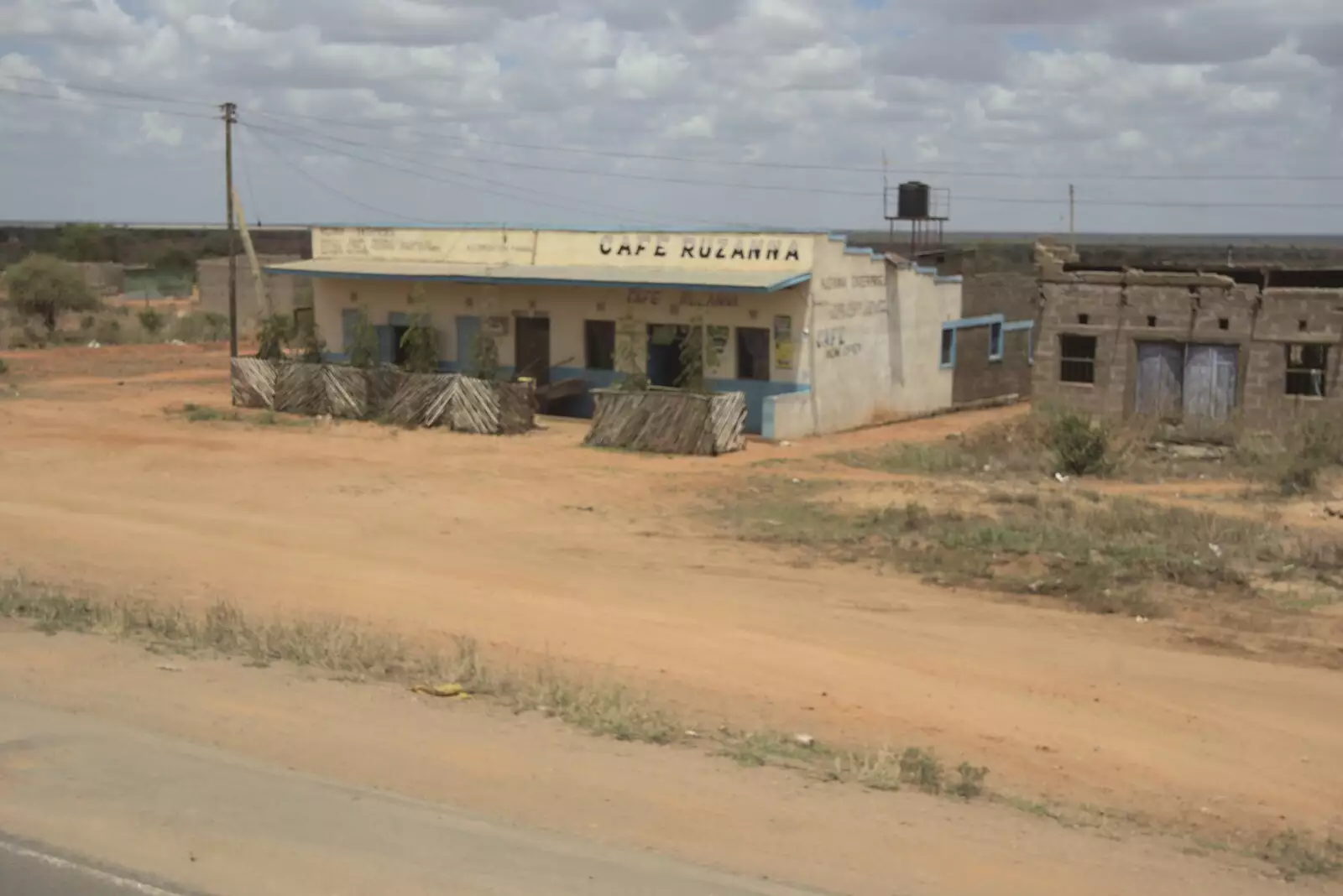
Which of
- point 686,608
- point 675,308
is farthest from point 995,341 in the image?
point 686,608

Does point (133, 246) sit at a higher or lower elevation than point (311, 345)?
higher

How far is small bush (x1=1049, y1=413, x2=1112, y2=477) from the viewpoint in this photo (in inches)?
895

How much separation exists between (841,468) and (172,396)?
1907 centimetres

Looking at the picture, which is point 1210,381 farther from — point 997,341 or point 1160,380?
point 997,341

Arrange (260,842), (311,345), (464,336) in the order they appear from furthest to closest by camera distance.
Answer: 1. (464,336)
2. (311,345)
3. (260,842)

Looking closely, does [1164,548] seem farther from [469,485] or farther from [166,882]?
[166,882]

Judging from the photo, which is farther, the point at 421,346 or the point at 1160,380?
the point at 421,346

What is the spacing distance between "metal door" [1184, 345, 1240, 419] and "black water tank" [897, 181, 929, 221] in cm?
1654

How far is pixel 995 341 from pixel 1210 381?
925cm

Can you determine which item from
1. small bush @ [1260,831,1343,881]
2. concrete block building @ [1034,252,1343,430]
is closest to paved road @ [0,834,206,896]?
small bush @ [1260,831,1343,881]

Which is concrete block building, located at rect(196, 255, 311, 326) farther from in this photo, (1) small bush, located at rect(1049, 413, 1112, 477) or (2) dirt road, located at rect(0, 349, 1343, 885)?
(1) small bush, located at rect(1049, 413, 1112, 477)

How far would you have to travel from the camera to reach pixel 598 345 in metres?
30.6

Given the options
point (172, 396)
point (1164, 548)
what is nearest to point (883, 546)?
point (1164, 548)

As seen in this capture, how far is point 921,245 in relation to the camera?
47469 millimetres
